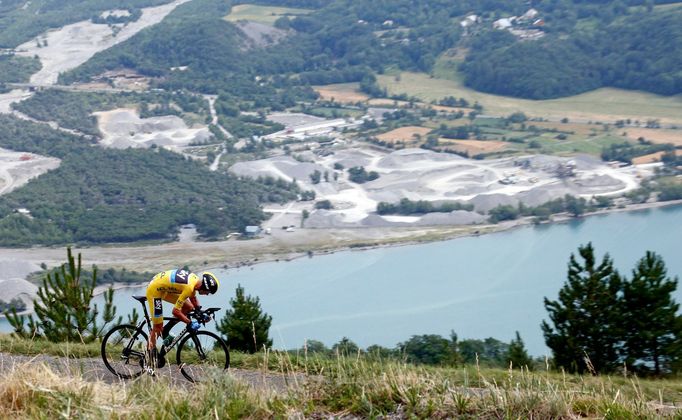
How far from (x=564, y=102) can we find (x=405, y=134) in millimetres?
8840

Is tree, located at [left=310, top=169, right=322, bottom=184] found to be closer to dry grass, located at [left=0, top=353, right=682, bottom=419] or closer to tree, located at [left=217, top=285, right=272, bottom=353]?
tree, located at [left=217, top=285, right=272, bottom=353]

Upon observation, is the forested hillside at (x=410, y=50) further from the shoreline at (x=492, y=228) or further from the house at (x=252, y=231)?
the house at (x=252, y=231)

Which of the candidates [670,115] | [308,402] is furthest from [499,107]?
[308,402]

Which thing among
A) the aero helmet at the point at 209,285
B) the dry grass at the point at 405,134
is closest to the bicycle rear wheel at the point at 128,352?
the aero helmet at the point at 209,285

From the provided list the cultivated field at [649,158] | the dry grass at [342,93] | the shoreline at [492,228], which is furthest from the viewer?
the dry grass at [342,93]

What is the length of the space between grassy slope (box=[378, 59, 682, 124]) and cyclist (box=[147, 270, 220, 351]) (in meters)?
34.0

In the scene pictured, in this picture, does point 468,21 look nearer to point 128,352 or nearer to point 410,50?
point 410,50

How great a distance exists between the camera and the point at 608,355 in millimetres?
7676

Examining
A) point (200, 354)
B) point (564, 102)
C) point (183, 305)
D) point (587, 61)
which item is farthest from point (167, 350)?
point (587, 61)

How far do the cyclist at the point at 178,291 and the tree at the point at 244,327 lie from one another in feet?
6.87

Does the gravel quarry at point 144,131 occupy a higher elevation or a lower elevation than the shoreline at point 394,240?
higher

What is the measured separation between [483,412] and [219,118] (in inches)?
1461

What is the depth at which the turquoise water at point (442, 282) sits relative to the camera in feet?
64.7

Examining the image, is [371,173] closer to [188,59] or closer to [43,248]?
[43,248]
